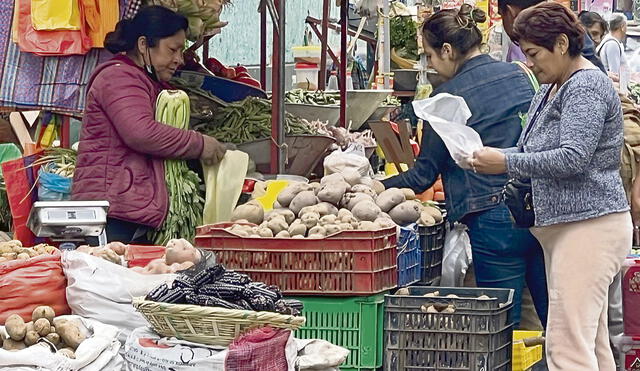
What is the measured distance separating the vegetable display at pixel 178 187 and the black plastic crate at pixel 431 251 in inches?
52.7

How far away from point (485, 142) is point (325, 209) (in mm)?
1091

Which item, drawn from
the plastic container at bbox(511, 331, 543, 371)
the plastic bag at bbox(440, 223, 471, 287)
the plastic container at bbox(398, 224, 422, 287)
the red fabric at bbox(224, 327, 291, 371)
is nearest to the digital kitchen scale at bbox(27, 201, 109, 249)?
the plastic container at bbox(398, 224, 422, 287)

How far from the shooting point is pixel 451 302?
5.70m

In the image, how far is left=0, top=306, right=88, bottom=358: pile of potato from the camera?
483 cm

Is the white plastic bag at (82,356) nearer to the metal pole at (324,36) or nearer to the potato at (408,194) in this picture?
the potato at (408,194)

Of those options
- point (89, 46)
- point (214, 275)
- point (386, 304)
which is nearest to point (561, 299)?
point (386, 304)

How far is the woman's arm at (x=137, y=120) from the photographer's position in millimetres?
6801

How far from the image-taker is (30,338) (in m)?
4.84

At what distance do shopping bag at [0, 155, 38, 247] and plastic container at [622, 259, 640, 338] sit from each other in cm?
350

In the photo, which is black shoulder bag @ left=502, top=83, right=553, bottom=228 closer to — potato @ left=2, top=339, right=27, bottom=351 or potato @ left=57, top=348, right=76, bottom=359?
potato @ left=57, top=348, right=76, bottom=359

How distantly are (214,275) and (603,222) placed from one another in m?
1.81

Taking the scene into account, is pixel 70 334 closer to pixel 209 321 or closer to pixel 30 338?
pixel 30 338

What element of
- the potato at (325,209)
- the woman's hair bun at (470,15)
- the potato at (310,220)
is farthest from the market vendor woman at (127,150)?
the woman's hair bun at (470,15)

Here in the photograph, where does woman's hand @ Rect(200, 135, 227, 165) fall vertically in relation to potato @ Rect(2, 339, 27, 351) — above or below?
above
